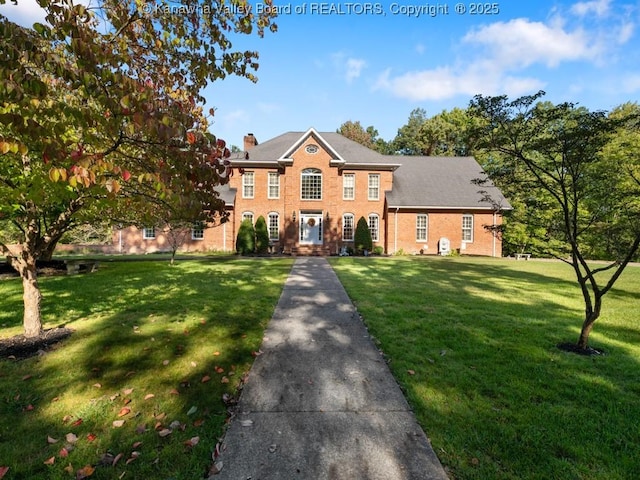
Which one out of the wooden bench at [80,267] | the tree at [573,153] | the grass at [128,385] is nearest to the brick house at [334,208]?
the wooden bench at [80,267]

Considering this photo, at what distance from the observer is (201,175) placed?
3.20 m

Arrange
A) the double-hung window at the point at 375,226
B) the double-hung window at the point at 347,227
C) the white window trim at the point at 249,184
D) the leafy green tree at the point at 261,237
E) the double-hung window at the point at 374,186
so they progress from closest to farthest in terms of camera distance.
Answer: the leafy green tree at the point at 261,237, the white window trim at the point at 249,184, the double-hung window at the point at 347,227, the double-hung window at the point at 374,186, the double-hung window at the point at 375,226

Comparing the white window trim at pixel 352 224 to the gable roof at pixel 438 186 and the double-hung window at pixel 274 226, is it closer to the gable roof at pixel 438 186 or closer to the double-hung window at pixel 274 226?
the gable roof at pixel 438 186

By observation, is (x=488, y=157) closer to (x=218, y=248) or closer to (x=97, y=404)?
(x=218, y=248)

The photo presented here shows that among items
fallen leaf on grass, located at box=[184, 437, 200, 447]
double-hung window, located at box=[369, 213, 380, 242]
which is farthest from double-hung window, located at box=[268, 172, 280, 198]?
fallen leaf on grass, located at box=[184, 437, 200, 447]

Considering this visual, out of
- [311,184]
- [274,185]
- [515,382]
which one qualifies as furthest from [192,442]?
[274,185]

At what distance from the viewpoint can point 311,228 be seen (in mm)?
25156

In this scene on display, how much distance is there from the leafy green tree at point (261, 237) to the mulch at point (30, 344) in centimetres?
1813

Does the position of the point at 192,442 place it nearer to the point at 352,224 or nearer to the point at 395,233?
the point at 352,224

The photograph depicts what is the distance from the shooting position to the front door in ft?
82.2

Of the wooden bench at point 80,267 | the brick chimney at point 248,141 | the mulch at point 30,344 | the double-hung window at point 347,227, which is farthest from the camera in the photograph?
the brick chimney at point 248,141

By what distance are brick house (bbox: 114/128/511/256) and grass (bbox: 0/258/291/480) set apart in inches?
670

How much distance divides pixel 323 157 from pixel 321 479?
75.9ft

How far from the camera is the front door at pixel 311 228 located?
25062 mm
